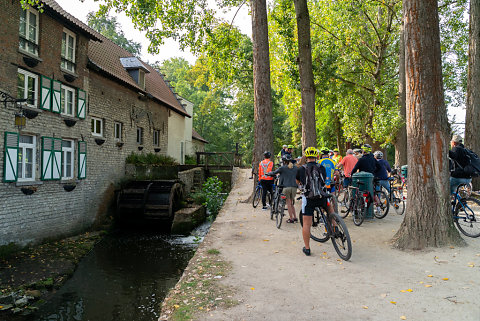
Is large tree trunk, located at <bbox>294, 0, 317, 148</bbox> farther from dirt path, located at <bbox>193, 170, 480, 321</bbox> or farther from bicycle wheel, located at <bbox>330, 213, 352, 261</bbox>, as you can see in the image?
bicycle wheel, located at <bbox>330, 213, 352, 261</bbox>

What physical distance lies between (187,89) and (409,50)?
38864mm

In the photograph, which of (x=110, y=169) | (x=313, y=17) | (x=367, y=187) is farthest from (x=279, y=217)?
(x=313, y=17)

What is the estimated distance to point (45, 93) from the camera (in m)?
12.4

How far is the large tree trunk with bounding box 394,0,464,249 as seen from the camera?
5652 mm

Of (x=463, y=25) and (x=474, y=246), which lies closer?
(x=474, y=246)

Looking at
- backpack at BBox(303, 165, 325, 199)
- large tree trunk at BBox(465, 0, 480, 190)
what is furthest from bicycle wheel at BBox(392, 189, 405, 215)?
backpack at BBox(303, 165, 325, 199)

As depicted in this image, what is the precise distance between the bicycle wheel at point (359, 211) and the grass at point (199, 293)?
12.6ft

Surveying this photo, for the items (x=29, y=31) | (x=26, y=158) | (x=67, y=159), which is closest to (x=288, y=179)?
(x=26, y=158)

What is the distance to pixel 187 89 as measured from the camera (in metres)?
42.9

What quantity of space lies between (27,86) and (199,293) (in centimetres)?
1091

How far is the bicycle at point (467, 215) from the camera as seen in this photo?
649cm

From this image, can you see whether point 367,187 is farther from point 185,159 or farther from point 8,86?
point 185,159

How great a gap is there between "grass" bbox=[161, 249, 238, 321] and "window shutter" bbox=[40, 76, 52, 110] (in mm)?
9977

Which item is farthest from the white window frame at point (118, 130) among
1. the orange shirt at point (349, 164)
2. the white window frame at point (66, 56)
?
the orange shirt at point (349, 164)
